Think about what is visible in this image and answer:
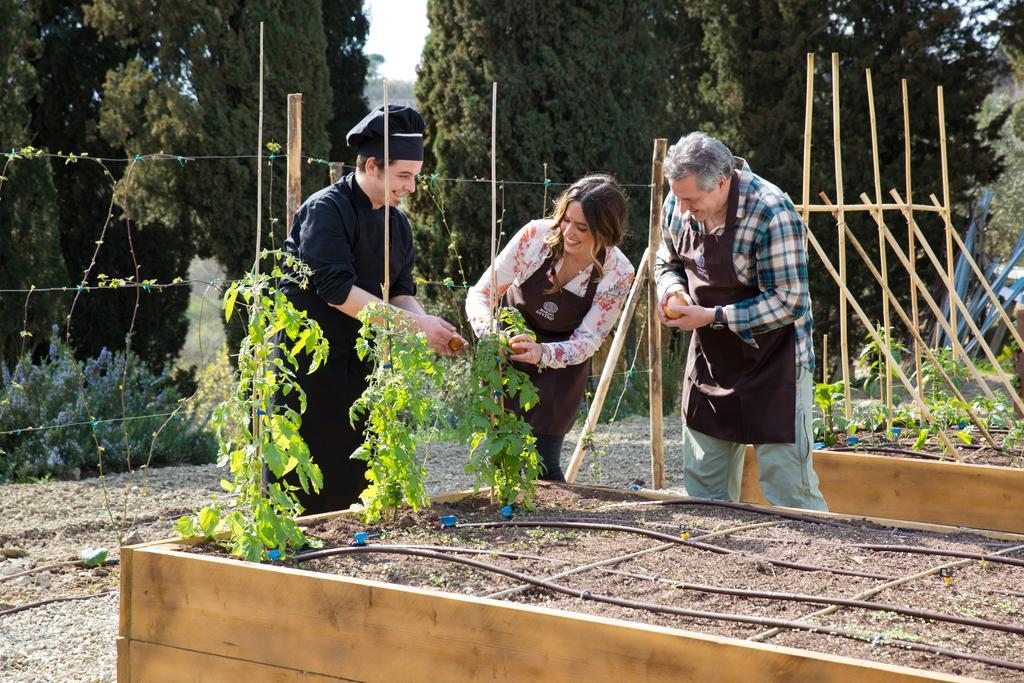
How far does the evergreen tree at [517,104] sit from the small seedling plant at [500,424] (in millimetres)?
6147

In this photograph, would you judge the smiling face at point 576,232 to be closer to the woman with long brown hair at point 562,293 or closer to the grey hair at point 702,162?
the woman with long brown hair at point 562,293

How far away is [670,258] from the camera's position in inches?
130

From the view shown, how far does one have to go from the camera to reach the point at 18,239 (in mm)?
7031

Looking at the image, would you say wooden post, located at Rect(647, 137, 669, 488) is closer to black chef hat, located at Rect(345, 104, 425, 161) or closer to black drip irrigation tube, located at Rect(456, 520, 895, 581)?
black chef hat, located at Rect(345, 104, 425, 161)

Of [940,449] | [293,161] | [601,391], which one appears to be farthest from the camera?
[940,449]

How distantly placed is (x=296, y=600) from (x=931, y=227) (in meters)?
9.43

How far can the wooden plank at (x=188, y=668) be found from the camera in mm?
2057

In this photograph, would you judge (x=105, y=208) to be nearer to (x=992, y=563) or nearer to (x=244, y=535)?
(x=244, y=535)

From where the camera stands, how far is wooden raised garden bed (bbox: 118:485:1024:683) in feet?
5.78

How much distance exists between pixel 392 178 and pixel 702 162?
0.87m

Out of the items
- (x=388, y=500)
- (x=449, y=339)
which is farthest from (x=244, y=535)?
(x=449, y=339)

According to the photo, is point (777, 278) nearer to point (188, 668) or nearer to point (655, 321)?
point (655, 321)

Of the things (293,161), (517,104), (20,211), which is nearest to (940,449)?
(293,161)

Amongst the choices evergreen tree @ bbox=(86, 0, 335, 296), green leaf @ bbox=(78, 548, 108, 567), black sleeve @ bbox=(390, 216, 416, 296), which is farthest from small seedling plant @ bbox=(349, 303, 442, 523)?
evergreen tree @ bbox=(86, 0, 335, 296)
